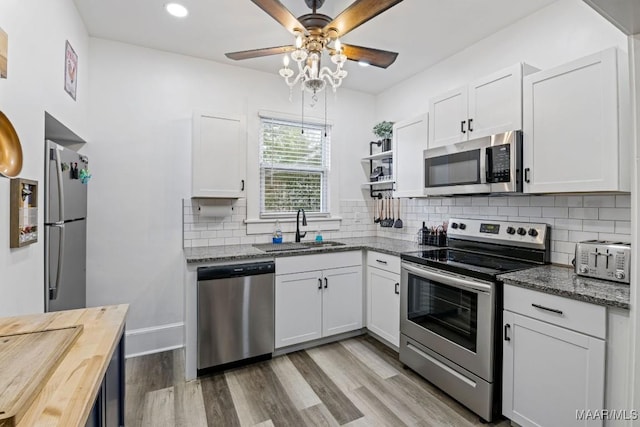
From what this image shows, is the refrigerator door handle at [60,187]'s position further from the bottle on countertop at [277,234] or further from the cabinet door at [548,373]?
the cabinet door at [548,373]

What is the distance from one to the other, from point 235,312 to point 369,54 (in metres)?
2.17

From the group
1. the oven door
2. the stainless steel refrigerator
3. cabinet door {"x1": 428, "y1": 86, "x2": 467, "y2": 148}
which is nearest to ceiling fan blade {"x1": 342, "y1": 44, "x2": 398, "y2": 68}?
cabinet door {"x1": 428, "y1": 86, "x2": 467, "y2": 148}

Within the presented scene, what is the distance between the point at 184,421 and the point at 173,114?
98.6 inches

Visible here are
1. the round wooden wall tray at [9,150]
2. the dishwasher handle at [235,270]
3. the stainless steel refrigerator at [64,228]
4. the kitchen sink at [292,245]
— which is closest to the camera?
the round wooden wall tray at [9,150]

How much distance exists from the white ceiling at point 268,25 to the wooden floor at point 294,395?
2766 millimetres

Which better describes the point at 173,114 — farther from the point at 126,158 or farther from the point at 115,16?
the point at 115,16

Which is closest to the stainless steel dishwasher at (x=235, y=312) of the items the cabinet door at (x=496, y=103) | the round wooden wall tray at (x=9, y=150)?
the round wooden wall tray at (x=9, y=150)

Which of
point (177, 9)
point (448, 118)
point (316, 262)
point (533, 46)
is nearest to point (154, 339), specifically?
point (316, 262)

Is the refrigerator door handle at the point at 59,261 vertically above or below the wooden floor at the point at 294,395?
above

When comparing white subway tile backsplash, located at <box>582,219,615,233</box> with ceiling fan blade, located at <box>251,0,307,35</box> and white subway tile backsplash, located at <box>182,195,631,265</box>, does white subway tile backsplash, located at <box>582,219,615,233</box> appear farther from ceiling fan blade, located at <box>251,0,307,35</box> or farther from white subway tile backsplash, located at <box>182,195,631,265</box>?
ceiling fan blade, located at <box>251,0,307,35</box>

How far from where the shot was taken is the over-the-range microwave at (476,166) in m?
2.07

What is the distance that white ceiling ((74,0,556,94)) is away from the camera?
223 cm

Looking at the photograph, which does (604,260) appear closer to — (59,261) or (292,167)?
(292,167)

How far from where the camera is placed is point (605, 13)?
44.2 inches
